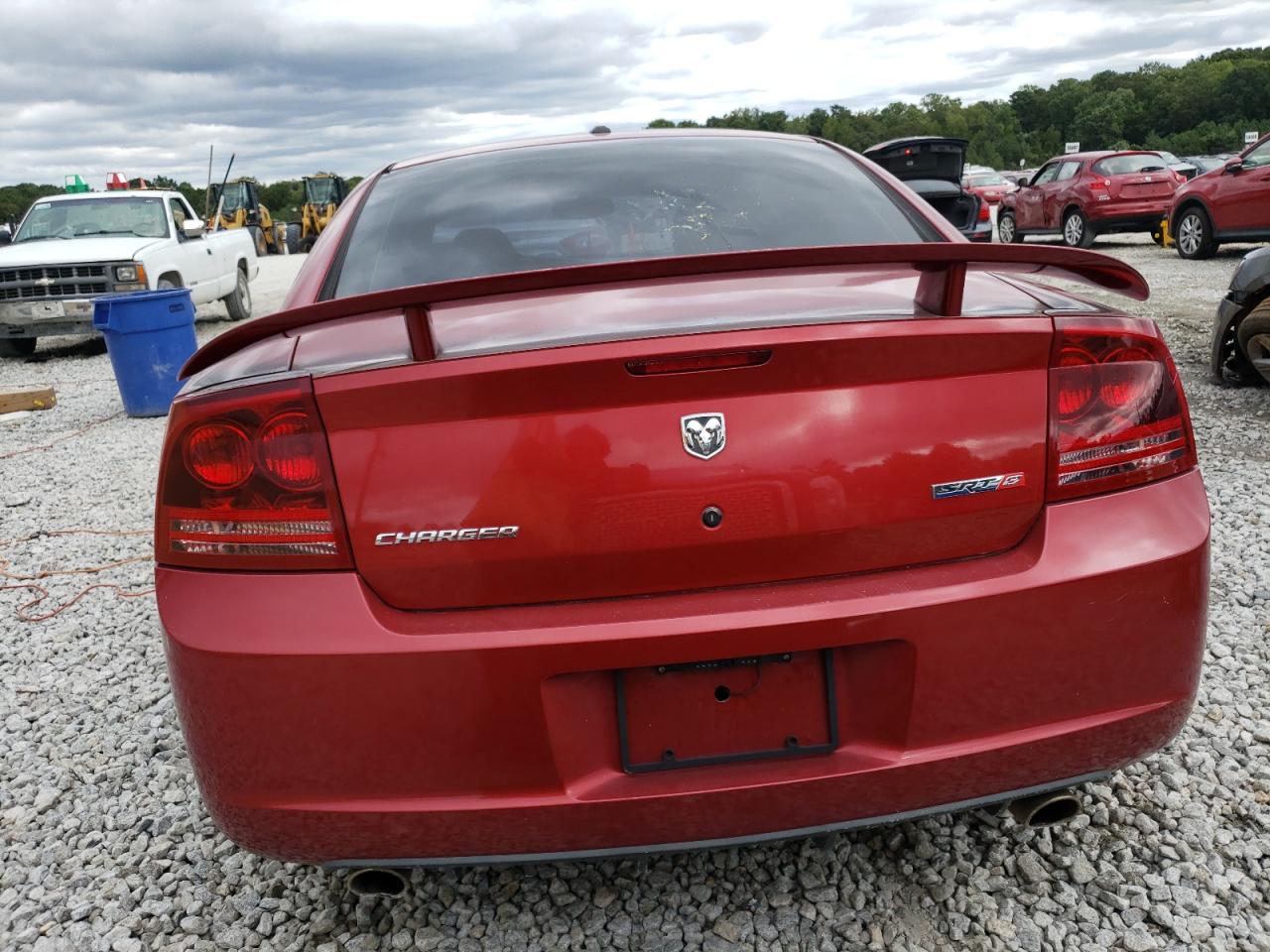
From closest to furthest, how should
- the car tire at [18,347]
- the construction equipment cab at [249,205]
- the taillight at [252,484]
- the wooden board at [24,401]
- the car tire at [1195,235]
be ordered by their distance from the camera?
the taillight at [252,484]
the wooden board at [24,401]
the car tire at [18,347]
the car tire at [1195,235]
the construction equipment cab at [249,205]

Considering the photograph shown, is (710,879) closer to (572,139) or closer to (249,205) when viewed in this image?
(572,139)

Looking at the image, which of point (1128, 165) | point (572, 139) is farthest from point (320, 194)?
point (572, 139)

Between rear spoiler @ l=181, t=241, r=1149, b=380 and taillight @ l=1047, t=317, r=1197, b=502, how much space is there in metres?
0.14

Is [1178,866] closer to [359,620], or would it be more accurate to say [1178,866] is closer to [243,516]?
[359,620]

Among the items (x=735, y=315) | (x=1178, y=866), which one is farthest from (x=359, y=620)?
(x=1178, y=866)

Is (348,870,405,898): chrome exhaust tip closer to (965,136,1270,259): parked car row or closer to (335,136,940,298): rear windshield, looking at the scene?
(335,136,940,298): rear windshield

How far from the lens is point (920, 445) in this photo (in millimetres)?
1637

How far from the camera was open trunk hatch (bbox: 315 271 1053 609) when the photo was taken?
1594mm

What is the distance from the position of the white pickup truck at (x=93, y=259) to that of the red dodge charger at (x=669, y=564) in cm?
1080

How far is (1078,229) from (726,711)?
17.6 metres

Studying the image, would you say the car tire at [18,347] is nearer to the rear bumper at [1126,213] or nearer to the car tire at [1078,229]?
the car tire at [1078,229]

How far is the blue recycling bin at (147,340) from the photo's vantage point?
816 cm

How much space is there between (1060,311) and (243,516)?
1.41 m

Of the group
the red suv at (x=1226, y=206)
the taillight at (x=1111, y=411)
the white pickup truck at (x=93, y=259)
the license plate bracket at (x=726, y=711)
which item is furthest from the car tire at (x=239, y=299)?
the taillight at (x=1111, y=411)
